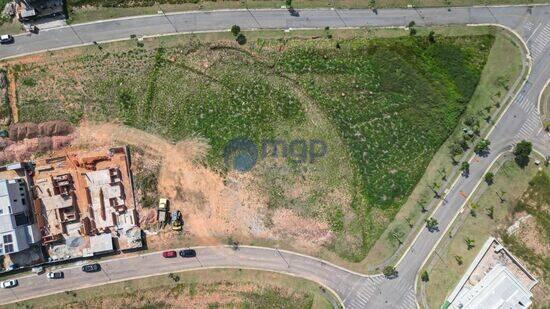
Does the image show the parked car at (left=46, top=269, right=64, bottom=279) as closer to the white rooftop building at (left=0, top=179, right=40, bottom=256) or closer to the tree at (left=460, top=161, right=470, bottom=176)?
the white rooftop building at (left=0, top=179, right=40, bottom=256)

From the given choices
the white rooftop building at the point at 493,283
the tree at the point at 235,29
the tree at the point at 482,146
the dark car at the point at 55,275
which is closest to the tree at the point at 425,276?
the white rooftop building at the point at 493,283

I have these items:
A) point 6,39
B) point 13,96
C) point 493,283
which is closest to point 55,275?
point 13,96

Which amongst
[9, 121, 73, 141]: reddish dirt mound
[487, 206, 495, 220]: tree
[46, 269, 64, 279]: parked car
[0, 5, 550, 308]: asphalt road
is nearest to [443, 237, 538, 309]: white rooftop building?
[487, 206, 495, 220]: tree

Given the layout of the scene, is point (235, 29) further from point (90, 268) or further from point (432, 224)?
point (90, 268)

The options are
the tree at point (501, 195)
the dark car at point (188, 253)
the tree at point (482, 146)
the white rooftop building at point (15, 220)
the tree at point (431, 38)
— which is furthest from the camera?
the tree at point (431, 38)

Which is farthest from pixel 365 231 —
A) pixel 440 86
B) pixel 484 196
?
pixel 440 86

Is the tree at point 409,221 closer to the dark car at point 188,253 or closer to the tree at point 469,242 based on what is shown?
the tree at point 469,242
